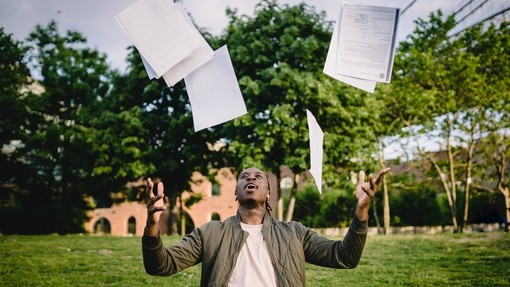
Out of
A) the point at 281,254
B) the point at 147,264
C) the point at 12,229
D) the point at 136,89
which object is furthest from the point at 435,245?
the point at 12,229

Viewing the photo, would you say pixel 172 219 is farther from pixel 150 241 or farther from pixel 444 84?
pixel 150 241

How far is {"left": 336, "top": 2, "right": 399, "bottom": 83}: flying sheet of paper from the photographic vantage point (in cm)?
329

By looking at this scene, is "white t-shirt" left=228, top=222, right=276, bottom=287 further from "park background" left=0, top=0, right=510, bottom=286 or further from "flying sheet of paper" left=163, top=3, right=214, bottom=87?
"park background" left=0, top=0, right=510, bottom=286

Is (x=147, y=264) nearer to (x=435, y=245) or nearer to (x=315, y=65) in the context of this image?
(x=435, y=245)

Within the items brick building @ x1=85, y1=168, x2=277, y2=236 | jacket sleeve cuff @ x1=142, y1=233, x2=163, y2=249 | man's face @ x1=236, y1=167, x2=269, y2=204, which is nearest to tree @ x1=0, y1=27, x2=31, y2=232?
brick building @ x1=85, y1=168, x2=277, y2=236

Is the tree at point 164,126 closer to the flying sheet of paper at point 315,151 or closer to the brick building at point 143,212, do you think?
the flying sheet of paper at point 315,151

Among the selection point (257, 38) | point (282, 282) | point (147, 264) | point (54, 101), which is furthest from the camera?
point (54, 101)

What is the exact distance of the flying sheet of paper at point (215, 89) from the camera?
3.48 metres

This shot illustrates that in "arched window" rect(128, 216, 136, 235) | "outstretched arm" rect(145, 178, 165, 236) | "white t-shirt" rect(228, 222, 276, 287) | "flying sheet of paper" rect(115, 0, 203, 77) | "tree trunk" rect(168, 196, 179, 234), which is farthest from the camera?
"arched window" rect(128, 216, 136, 235)

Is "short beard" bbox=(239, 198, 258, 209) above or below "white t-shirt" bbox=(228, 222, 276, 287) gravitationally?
above

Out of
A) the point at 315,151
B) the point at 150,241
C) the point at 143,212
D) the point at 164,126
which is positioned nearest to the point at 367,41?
the point at 315,151

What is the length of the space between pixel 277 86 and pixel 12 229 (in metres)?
19.3

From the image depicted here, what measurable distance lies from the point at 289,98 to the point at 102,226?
105ft

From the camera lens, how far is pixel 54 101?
25938mm
